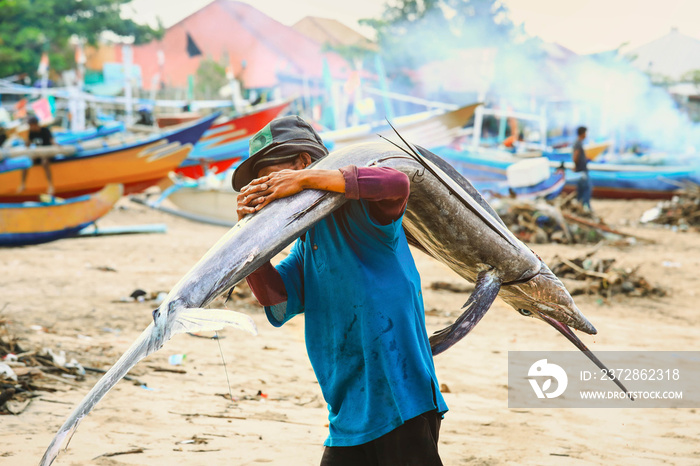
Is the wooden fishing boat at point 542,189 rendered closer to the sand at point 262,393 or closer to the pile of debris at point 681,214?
the pile of debris at point 681,214

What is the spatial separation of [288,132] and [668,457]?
2.55m

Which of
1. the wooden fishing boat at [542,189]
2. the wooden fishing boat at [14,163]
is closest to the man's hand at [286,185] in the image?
the wooden fishing boat at [14,163]

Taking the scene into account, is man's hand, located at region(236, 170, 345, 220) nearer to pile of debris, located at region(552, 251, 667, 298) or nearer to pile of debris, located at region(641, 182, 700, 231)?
pile of debris, located at region(552, 251, 667, 298)

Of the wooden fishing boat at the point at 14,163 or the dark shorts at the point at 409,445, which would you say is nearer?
the dark shorts at the point at 409,445

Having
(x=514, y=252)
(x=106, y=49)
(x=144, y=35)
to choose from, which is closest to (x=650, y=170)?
(x=514, y=252)

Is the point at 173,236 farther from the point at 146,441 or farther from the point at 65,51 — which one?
the point at 65,51

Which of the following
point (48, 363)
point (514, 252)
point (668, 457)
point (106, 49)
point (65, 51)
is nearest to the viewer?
point (514, 252)

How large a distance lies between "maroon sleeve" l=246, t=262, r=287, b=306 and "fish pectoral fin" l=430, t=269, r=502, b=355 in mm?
506

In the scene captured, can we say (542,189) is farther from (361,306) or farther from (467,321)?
(361,306)

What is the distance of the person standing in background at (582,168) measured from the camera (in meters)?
12.1

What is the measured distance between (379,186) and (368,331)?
0.42 meters

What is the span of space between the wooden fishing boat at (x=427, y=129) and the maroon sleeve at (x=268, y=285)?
1312 centimetres

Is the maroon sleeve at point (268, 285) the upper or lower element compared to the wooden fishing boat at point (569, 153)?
upper

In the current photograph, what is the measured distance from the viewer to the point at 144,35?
31.2m
